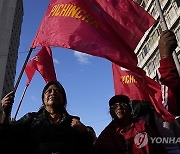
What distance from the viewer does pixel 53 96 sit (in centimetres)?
237

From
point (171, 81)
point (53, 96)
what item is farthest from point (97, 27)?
point (171, 81)

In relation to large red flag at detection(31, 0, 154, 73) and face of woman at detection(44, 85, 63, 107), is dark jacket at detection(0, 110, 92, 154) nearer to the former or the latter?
face of woman at detection(44, 85, 63, 107)

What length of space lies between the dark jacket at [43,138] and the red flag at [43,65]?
2.24 meters

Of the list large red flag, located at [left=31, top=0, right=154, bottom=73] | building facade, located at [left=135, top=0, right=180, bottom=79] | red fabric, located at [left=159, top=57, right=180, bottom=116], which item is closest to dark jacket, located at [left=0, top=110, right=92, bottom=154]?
red fabric, located at [left=159, top=57, right=180, bottom=116]

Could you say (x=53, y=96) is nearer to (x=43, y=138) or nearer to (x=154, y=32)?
(x=43, y=138)

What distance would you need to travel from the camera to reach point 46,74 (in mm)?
4570

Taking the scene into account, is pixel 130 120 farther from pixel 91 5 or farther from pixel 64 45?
pixel 91 5

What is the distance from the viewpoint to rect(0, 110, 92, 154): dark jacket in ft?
6.73

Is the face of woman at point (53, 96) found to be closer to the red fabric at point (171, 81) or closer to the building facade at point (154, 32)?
the red fabric at point (171, 81)

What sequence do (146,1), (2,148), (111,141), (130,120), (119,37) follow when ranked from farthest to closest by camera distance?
(146,1), (119,37), (130,120), (111,141), (2,148)

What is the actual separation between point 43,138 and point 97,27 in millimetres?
1751

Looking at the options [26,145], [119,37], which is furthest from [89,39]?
[26,145]

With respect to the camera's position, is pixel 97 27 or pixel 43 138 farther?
pixel 97 27

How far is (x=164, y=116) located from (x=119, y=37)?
1281 mm
